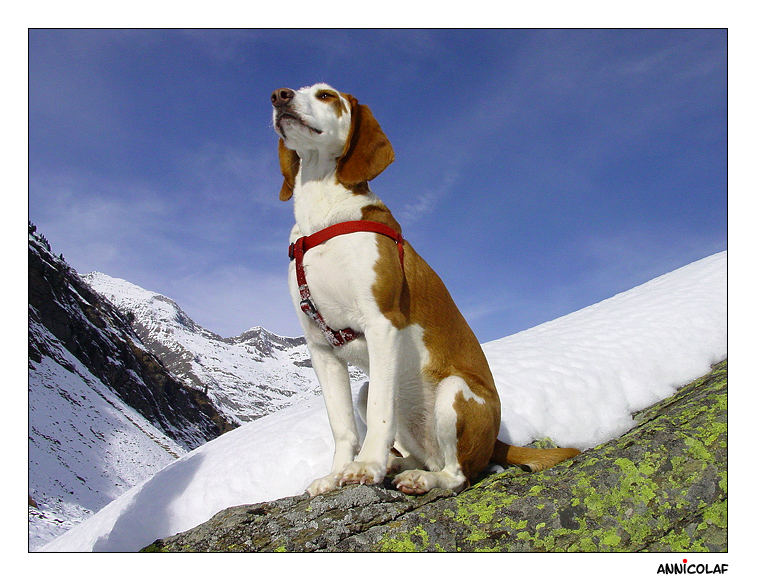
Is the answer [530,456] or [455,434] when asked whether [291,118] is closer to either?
[455,434]

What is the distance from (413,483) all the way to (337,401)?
0.87 m

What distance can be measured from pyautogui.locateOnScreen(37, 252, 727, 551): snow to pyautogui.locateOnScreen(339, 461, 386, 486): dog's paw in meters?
1.20

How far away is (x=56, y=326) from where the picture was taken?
62562 mm

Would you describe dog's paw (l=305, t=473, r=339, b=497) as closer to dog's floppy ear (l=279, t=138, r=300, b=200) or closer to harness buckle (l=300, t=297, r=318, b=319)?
harness buckle (l=300, t=297, r=318, b=319)

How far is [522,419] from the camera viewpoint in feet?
16.0

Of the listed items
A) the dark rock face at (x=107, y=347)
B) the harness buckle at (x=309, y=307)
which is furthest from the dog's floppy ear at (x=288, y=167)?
the dark rock face at (x=107, y=347)

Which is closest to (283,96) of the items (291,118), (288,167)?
(291,118)

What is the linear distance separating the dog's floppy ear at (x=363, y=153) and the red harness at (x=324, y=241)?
1.21 feet

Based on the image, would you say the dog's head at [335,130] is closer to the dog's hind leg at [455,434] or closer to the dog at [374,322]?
the dog at [374,322]

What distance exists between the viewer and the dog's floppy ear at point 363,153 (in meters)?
3.95

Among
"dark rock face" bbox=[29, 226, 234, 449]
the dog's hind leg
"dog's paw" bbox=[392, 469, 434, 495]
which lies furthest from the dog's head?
"dark rock face" bbox=[29, 226, 234, 449]
